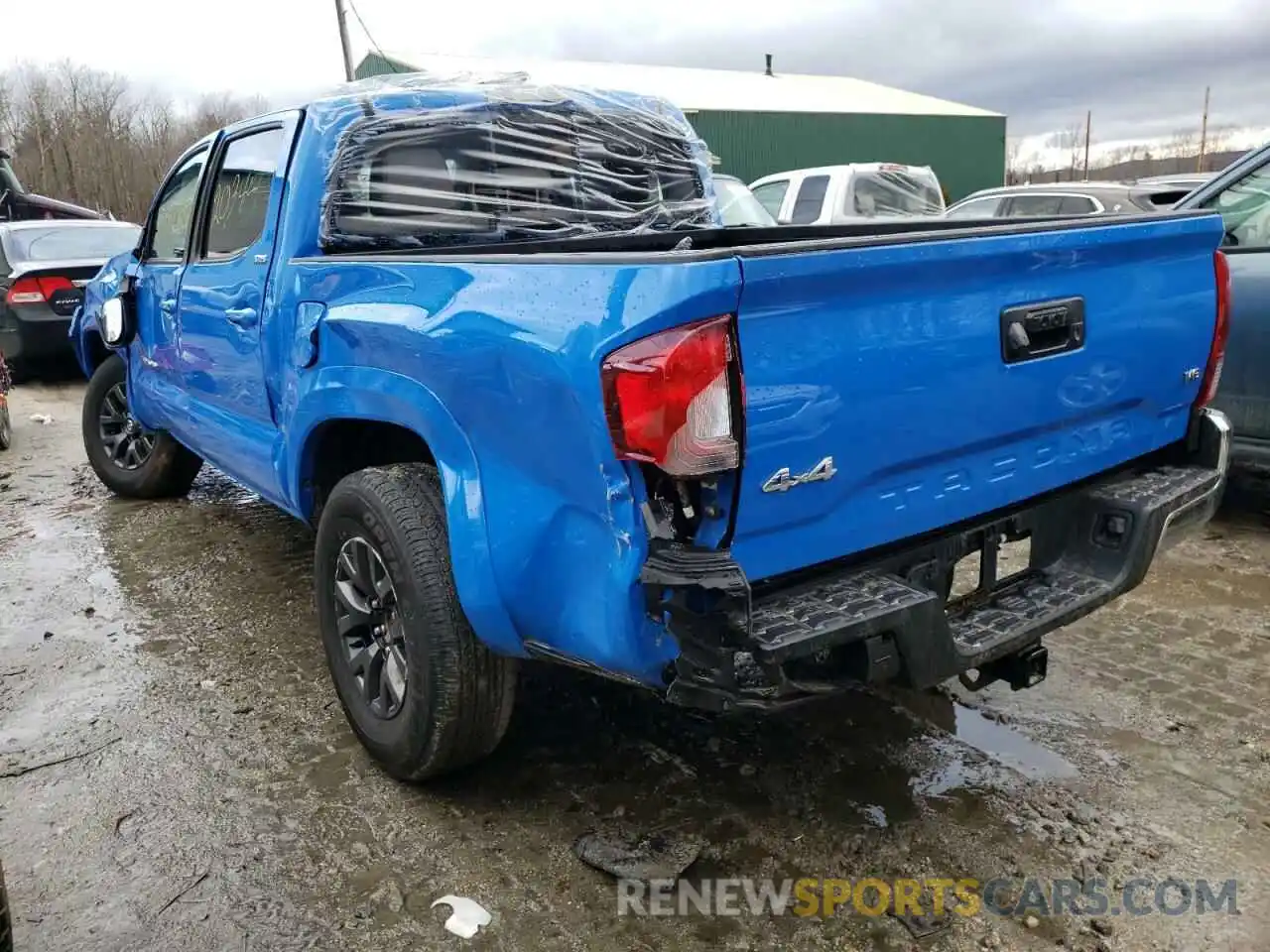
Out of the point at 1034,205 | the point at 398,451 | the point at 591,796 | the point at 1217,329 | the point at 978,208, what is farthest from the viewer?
the point at 978,208

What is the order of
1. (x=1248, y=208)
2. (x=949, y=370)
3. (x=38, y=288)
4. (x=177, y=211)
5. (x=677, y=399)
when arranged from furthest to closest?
(x=38, y=288)
(x=1248, y=208)
(x=177, y=211)
(x=949, y=370)
(x=677, y=399)

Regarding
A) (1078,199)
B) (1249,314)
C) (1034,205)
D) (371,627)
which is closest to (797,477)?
(371,627)

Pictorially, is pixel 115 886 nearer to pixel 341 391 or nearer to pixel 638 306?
pixel 341 391

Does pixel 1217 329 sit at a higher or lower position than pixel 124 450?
higher

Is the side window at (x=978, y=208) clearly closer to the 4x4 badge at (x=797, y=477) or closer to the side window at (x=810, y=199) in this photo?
the side window at (x=810, y=199)

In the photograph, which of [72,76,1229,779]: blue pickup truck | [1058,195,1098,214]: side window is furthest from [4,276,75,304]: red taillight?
[1058,195,1098,214]: side window

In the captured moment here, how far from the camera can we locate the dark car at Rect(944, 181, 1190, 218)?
884 cm

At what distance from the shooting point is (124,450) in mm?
5824

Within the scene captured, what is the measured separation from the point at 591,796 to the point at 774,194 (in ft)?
31.7

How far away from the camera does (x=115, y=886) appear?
8.00 ft

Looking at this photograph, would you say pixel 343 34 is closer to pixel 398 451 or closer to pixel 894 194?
pixel 894 194

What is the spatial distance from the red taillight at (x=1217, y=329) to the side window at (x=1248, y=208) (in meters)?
2.03

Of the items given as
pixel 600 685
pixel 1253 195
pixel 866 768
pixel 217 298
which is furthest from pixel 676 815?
pixel 1253 195

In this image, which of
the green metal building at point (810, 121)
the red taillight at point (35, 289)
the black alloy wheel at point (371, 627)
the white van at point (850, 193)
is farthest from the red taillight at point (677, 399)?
the green metal building at point (810, 121)
